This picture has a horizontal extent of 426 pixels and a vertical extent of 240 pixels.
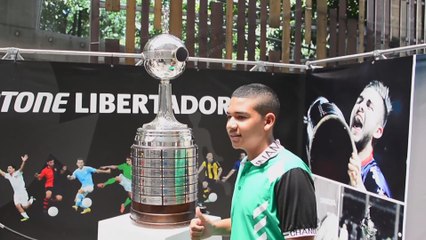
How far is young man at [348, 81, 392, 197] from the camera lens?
2.91 metres

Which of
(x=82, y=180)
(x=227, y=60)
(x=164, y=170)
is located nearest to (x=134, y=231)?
(x=164, y=170)

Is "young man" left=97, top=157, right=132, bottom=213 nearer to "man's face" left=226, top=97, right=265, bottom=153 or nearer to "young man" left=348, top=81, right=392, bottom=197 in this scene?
"young man" left=348, top=81, right=392, bottom=197

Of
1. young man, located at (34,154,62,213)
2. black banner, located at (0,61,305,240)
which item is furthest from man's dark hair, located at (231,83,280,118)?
young man, located at (34,154,62,213)

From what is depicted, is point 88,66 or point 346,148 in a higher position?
point 88,66

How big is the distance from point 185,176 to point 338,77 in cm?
181

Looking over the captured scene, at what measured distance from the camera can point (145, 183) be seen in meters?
2.07

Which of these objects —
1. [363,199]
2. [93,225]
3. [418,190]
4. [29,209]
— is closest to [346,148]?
[363,199]

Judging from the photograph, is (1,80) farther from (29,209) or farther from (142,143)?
(142,143)

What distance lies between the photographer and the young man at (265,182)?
1371mm

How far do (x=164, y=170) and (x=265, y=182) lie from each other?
0.71 metres

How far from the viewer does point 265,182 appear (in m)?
1.47

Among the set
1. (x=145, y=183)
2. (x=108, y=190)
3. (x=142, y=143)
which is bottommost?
(x=108, y=190)

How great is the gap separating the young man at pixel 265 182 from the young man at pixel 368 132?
1592 mm

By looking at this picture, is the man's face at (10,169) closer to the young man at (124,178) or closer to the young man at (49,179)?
the young man at (49,179)
